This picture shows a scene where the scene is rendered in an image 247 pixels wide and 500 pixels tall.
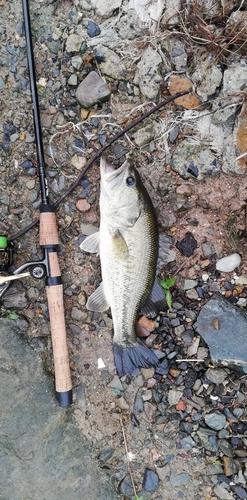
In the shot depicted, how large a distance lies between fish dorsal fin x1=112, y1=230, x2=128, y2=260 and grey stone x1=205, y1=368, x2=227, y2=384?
129 centimetres

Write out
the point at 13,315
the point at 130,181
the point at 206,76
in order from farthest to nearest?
the point at 13,315 → the point at 206,76 → the point at 130,181

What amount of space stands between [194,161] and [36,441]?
277 cm

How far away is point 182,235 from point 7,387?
2026 millimetres

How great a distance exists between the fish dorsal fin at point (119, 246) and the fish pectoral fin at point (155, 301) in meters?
0.40

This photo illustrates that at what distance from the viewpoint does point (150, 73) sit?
3.80 metres

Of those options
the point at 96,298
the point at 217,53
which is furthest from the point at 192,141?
the point at 96,298

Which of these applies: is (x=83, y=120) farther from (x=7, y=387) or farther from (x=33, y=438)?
(x=33, y=438)

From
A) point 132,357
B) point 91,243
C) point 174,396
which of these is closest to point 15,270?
point 91,243

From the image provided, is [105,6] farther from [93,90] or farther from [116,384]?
[116,384]

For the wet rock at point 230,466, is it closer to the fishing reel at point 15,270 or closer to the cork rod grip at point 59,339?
the cork rod grip at point 59,339

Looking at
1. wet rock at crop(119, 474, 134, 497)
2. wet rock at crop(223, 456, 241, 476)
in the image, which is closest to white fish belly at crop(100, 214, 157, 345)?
wet rock at crop(119, 474, 134, 497)

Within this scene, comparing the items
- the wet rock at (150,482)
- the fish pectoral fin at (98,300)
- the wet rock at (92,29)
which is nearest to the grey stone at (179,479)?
the wet rock at (150,482)

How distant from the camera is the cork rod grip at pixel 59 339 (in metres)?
3.72

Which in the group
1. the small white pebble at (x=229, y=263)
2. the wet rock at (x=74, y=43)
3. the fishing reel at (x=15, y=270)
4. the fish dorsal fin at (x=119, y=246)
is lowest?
the small white pebble at (x=229, y=263)
